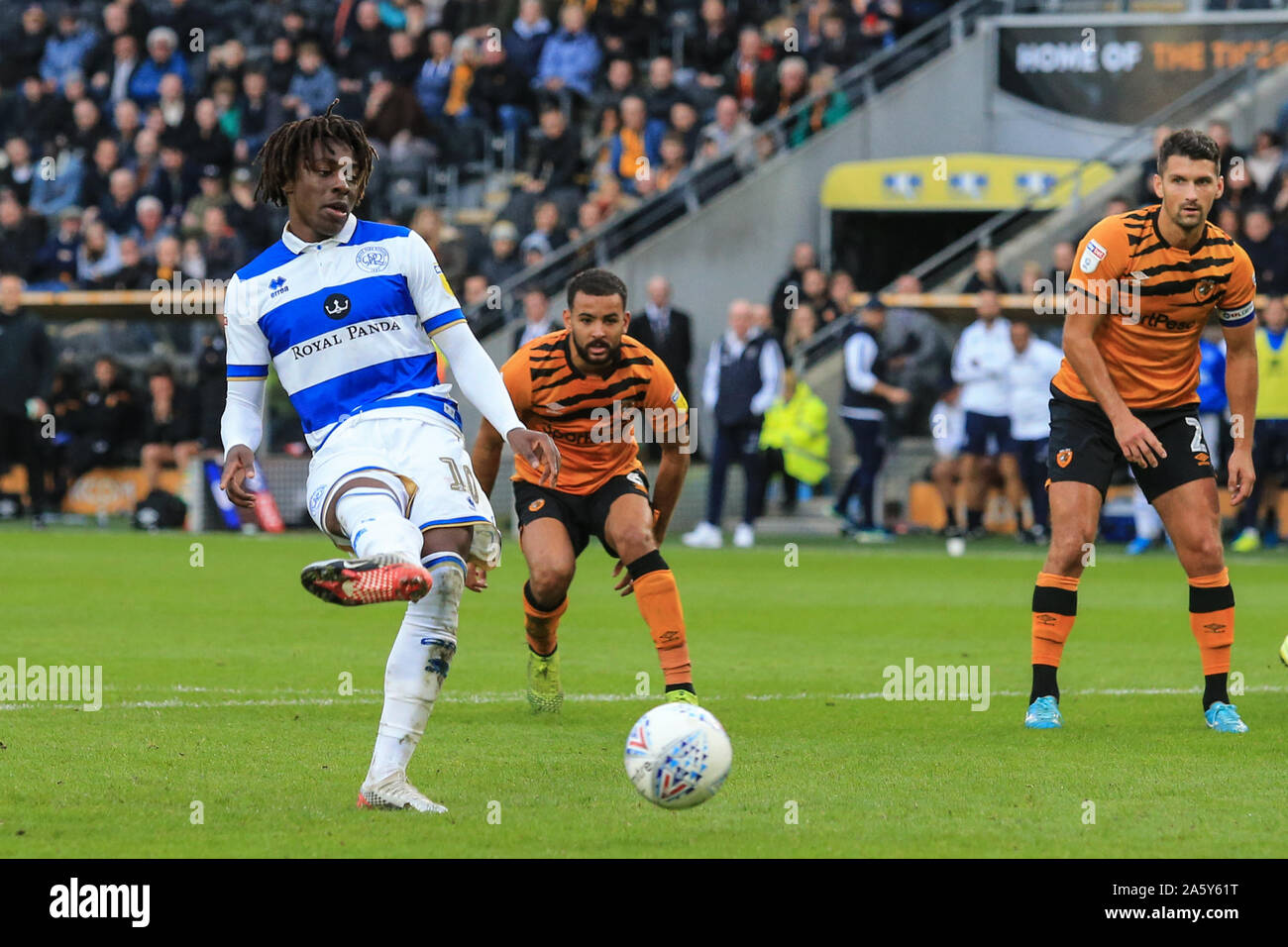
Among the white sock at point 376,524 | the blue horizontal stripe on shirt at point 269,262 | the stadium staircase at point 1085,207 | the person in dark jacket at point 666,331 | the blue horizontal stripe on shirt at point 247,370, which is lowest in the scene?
the white sock at point 376,524

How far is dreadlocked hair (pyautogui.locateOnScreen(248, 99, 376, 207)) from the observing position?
6.16 metres

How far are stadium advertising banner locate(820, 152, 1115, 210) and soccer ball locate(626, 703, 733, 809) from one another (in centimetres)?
1821

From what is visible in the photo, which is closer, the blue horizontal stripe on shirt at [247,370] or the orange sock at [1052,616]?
the blue horizontal stripe on shirt at [247,370]

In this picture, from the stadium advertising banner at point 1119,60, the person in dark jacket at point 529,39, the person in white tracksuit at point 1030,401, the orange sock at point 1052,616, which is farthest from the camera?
the person in dark jacket at point 529,39

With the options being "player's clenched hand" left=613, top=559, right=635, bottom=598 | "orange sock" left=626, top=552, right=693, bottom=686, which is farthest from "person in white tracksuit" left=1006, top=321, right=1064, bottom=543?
"orange sock" left=626, top=552, right=693, bottom=686

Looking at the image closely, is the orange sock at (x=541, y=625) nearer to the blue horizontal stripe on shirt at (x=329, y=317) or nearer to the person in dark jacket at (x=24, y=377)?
the blue horizontal stripe on shirt at (x=329, y=317)

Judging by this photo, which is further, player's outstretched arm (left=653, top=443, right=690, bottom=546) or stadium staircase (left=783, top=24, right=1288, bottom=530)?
stadium staircase (left=783, top=24, right=1288, bottom=530)

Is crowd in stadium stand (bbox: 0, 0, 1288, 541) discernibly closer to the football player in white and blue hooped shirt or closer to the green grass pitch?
the green grass pitch

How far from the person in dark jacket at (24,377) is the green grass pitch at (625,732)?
19.7ft

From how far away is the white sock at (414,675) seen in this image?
605 cm

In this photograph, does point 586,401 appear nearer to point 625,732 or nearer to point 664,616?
point 664,616

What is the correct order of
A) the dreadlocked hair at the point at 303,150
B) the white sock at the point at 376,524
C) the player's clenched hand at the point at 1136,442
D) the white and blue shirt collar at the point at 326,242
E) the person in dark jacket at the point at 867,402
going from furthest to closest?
the person in dark jacket at the point at 867,402 < the player's clenched hand at the point at 1136,442 < the white and blue shirt collar at the point at 326,242 < the dreadlocked hair at the point at 303,150 < the white sock at the point at 376,524

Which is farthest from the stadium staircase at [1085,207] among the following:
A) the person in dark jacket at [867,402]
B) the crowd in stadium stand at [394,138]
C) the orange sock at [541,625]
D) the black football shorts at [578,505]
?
the orange sock at [541,625]

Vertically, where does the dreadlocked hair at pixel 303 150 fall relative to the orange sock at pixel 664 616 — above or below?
above
